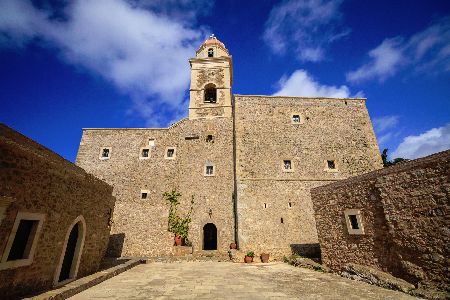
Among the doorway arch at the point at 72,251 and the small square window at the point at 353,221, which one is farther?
the small square window at the point at 353,221

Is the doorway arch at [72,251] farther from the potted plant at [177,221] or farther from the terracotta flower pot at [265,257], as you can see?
the terracotta flower pot at [265,257]

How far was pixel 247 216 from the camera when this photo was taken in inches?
587

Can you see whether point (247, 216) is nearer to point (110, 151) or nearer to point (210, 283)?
point (210, 283)

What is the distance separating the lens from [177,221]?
16094 mm

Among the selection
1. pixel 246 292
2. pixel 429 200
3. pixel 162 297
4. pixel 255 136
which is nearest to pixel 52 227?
pixel 162 297

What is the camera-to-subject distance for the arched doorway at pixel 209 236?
16.8 meters

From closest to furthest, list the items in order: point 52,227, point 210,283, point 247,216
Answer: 1. point 52,227
2. point 210,283
3. point 247,216

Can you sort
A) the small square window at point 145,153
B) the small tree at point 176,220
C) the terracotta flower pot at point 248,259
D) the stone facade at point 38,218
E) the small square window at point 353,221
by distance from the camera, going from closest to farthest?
1. the stone facade at point 38,218
2. the small square window at point 353,221
3. the terracotta flower pot at point 248,259
4. the small tree at point 176,220
5. the small square window at point 145,153

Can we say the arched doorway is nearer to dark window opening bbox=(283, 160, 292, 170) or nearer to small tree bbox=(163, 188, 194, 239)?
small tree bbox=(163, 188, 194, 239)

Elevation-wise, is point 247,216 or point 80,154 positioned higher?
point 80,154

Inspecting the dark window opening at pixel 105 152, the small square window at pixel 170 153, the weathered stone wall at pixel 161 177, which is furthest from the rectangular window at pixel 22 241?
the dark window opening at pixel 105 152

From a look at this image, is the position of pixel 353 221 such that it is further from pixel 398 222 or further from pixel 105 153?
pixel 105 153

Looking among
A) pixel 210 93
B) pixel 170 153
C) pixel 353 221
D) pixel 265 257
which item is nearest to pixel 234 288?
pixel 353 221

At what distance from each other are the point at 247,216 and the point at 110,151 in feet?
41.1
